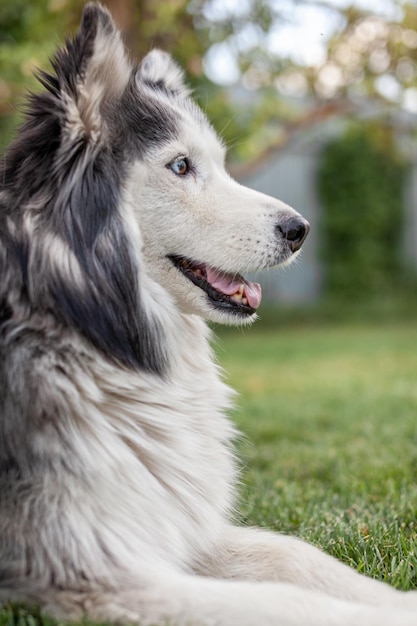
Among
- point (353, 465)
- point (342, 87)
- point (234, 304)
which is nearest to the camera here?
point (234, 304)

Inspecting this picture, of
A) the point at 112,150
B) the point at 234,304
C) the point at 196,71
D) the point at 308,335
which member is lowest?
the point at 308,335

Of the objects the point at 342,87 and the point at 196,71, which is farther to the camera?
the point at 342,87

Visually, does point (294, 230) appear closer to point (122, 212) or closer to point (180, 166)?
point (180, 166)

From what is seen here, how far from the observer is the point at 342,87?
425 inches

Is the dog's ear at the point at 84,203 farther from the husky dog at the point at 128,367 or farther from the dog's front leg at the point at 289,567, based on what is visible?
the dog's front leg at the point at 289,567

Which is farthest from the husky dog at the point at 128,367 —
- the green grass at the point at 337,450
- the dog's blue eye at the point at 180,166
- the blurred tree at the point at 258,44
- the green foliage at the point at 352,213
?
the green foliage at the point at 352,213

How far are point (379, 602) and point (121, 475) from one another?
2.36 feet

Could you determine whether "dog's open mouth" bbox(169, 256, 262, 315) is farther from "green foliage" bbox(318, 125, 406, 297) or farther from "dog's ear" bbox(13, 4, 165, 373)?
"green foliage" bbox(318, 125, 406, 297)

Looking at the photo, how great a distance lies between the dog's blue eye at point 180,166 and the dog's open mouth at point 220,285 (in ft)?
0.86

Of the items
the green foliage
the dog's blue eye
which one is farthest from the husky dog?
the green foliage

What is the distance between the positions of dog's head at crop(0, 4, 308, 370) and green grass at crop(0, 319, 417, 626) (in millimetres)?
718

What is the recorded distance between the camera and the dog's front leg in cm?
190

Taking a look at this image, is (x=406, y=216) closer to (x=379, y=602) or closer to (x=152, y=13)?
(x=152, y=13)

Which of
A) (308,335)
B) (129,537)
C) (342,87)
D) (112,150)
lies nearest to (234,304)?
(112,150)
